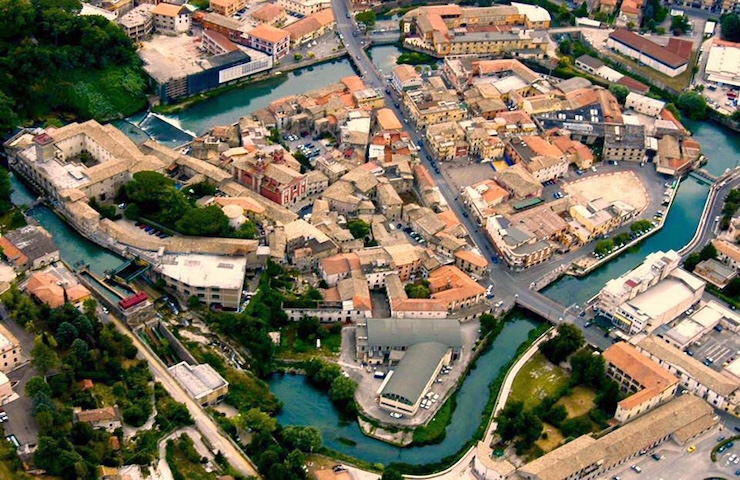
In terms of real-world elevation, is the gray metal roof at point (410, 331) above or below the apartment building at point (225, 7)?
below

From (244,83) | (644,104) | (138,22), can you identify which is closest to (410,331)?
(244,83)

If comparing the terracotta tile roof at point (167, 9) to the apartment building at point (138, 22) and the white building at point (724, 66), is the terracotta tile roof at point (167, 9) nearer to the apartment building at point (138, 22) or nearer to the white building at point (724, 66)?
the apartment building at point (138, 22)

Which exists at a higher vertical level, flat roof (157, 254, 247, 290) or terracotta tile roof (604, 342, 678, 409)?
terracotta tile roof (604, 342, 678, 409)

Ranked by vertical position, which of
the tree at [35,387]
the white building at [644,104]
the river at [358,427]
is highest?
the white building at [644,104]

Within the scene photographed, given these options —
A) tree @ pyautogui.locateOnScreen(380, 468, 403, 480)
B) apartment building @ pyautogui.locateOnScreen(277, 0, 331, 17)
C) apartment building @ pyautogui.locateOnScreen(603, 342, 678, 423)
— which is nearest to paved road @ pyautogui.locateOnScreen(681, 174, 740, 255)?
apartment building @ pyautogui.locateOnScreen(603, 342, 678, 423)

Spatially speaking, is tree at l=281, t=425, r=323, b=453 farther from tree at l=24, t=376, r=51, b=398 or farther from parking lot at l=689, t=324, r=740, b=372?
parking lot at l=689, t=324, r=740, b=372

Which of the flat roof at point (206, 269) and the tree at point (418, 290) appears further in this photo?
the tree at point (418, 290)

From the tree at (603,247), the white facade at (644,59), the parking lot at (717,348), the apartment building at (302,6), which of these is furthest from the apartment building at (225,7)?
the parking lot at (717,348)

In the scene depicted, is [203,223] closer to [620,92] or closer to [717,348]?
[717,348]
